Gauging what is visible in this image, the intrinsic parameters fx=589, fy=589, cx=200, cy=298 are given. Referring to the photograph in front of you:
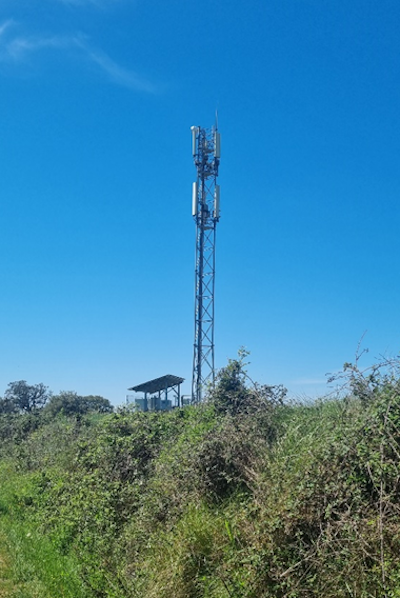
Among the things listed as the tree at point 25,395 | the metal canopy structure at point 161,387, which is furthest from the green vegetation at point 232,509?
the tree at point 25,395

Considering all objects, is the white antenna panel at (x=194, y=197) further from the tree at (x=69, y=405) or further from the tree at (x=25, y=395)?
the tree at (x=25, y=395)

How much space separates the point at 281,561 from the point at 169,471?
11.6 feet

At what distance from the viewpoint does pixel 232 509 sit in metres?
7.43

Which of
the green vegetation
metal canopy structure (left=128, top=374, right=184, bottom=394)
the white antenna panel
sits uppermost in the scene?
the white antenna panel

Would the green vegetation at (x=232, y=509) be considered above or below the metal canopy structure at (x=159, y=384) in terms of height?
below

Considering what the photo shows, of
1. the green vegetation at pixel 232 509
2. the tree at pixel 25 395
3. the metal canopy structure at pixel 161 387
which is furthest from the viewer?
the tree at pixel 25 395

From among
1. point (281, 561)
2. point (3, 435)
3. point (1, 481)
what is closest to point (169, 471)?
point (281, 561)

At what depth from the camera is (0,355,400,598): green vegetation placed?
5.51 meters

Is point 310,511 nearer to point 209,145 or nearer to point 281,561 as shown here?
point 281,561

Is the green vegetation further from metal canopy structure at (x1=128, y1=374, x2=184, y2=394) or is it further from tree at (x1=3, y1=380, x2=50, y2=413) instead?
tree at (x1=3, y1=380, x2=50, y2=413)

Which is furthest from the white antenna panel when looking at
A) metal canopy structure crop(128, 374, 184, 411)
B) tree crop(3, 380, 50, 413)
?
tree crop(3, 380, 50, 413)

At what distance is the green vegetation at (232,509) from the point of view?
5508 mm

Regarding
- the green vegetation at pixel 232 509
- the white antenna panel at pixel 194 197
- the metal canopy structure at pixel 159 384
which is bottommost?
the green vegetation at pixel 232 509

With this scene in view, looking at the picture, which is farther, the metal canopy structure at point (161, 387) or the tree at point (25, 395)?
the tree at point (25, 395)
